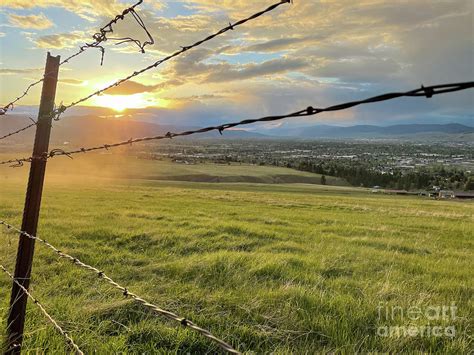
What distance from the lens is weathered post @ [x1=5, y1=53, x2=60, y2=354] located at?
3133mm

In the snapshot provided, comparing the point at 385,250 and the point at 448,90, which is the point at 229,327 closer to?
the point at 448,90

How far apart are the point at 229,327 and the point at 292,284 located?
1585 mm

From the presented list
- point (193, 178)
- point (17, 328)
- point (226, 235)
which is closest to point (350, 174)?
point (193, 178)

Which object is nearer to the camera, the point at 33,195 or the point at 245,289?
the point at 33,195

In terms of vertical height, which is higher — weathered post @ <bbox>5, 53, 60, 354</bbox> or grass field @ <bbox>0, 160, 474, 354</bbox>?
weathered post @ <bbox>5, 53, 60, 354</bbox>

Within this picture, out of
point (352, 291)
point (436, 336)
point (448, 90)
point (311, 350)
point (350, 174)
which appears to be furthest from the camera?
point (350, 174)

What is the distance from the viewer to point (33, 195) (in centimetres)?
316

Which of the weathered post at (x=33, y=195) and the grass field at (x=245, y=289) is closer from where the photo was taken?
the weathered post at (x=33, y=195)

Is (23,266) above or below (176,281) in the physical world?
above

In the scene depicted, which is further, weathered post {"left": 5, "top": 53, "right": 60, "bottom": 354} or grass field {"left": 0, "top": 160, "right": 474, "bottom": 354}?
grass field {"left": 0, "top": 160, "right": 474, "bottom": 354}

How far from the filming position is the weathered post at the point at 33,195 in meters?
3.13

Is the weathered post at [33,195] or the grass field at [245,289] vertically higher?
the weathered post at [33,195]

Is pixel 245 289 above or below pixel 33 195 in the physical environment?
below

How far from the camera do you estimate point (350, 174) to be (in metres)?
107
